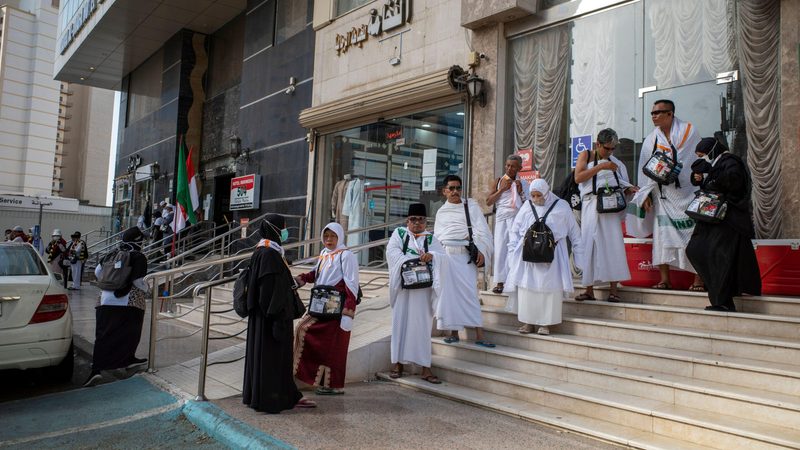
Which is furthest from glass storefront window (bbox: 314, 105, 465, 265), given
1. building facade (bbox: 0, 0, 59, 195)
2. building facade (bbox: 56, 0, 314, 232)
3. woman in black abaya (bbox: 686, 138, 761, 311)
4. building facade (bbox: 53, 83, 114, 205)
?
building facade (bbox: 53, 83, 114, 205)

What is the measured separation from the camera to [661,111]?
5.94 m

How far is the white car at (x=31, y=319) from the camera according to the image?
5387 millimetres

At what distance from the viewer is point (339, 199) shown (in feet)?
41.1

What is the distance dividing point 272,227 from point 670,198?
4045 mm

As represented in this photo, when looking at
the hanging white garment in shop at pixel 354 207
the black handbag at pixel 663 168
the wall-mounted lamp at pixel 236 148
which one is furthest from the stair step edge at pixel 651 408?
the wall-mounted lamp at pixel 236 148

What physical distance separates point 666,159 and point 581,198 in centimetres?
98

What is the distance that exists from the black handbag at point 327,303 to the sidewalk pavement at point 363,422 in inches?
30.5

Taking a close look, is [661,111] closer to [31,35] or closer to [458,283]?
[458,283]

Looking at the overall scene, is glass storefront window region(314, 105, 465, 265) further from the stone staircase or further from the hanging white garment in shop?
the stone staircase

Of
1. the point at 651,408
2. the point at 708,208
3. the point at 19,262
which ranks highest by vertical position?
the point at 708,208

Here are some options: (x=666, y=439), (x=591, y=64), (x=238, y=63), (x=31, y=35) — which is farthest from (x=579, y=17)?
(x=31, y=35)

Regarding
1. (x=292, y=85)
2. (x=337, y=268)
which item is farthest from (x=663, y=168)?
(x=292, y=85)

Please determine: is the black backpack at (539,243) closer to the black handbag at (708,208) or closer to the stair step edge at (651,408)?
the stair step edge at (651,408)

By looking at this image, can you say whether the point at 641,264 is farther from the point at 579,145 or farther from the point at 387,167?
the point at 387,167
